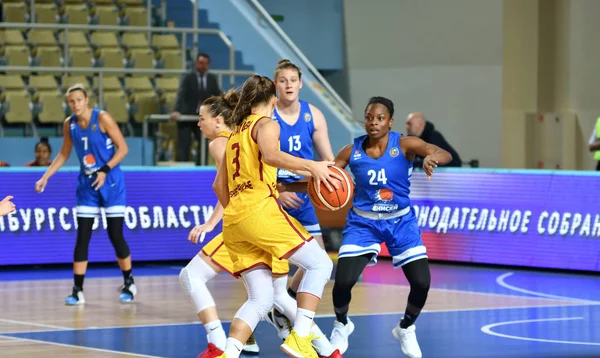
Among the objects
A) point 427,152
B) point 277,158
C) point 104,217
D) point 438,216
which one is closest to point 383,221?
point 427,152

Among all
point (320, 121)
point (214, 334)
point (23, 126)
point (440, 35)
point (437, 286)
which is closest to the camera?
point (214, 334)

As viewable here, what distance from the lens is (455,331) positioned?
9.28 meters

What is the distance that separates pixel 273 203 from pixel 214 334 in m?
1.16

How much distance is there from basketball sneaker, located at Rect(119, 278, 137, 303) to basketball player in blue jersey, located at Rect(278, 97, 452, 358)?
3.43m

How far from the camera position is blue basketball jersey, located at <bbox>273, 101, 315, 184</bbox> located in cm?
875

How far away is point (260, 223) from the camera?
23.1 feet

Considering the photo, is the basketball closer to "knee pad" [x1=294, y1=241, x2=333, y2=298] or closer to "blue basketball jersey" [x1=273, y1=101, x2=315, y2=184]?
"knee pad" [x1=294, y1=241, x2=333, y2=298]

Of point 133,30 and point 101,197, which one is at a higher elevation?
point 133,30

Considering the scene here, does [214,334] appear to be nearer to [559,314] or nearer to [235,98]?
[235,98]

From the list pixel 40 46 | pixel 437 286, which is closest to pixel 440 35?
pixel 40 46

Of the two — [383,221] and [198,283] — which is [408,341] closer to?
[383,221]

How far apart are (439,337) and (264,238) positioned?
7.96ft

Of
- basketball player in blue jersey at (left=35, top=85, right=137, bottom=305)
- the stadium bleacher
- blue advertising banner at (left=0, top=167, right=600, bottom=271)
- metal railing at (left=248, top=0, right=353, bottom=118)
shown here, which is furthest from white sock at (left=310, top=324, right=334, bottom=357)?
the stadium bleacher

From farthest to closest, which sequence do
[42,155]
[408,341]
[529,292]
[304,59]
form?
→ 1. [304,59]
2. [42,155]
3. [529,292]
4. [408,341]
